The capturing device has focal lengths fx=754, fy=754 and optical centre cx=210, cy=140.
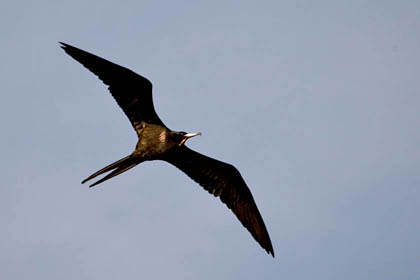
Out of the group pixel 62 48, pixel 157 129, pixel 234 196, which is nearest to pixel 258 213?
pixel 234 196

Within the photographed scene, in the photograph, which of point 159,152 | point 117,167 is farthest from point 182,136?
point 117,167

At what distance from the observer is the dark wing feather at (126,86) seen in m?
12.4

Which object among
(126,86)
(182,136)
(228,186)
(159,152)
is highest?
(126,86)

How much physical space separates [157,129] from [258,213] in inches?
101

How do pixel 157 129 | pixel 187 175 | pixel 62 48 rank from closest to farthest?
pixel 62 48, pixel 157 129, pixel 187 175

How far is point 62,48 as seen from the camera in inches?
479

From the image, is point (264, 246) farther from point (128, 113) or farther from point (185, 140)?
point (128, 113)

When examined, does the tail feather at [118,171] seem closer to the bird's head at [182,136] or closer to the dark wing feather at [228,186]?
the bird's head at [182,136]

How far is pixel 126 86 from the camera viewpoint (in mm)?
12750

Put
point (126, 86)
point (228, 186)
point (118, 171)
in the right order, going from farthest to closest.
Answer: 1. point (228, 186)
2. point (126, 86)
3. point (118, 171)

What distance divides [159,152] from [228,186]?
5.61ft

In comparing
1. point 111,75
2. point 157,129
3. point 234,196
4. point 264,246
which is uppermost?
point 111,75

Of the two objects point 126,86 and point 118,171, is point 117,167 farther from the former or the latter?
point 126,86

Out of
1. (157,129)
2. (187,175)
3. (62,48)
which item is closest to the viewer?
(62,48)
